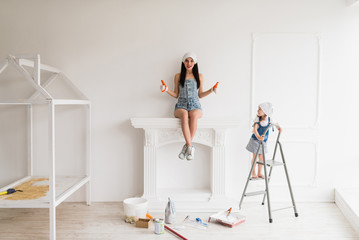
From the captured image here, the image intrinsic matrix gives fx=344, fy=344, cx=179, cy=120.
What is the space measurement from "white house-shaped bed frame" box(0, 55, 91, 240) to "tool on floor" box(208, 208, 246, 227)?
1.44 m

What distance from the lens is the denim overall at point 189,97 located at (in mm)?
3773

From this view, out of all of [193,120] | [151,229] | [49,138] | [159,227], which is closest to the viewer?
[49,138]

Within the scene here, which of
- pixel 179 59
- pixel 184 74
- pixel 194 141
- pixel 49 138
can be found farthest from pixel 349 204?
pixel 49 138

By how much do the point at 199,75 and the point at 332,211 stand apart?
6.96ft

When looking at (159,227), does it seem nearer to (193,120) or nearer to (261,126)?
(193,120)

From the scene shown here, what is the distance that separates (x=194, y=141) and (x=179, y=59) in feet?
3.23

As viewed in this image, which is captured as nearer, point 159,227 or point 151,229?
point 159,227

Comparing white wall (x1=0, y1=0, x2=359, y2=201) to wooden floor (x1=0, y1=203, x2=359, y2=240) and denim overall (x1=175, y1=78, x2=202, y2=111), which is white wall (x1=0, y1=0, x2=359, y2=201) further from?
Answer: wooden floor (x1=0, y1=203, x2=359, y2=240)

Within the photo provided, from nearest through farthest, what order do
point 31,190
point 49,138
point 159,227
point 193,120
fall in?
point 49,138 < point 159,227 < point 31,190 < point 193,120

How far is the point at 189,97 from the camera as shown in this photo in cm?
379

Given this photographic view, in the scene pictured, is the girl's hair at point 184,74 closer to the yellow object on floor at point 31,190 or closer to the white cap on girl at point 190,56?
the white cap on girl at point 190,56

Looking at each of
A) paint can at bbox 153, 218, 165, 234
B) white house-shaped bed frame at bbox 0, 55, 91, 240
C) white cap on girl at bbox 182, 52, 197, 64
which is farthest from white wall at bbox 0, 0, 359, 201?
paint can at bbox 153, 218, 165, 234

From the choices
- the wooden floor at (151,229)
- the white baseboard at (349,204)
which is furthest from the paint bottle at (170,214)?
the white baseboard at (349,204)

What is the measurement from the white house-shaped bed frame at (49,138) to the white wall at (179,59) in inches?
6.0
